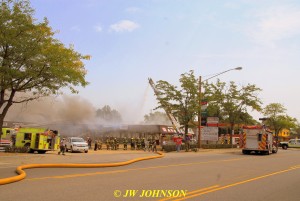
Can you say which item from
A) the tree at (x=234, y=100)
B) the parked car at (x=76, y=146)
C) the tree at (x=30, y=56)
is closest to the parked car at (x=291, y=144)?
the tree at (x=234, y=100)

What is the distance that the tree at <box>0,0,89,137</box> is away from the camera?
19.8m

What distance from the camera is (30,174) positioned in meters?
11.6

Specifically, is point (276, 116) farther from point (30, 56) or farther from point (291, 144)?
point (30, 56)

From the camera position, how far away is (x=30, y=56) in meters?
20.4

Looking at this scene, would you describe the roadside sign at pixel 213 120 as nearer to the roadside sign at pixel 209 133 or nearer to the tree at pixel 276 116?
the roadside sign at pixel 209 133

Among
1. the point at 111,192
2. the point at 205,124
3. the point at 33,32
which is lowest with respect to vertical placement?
the point at 111,192

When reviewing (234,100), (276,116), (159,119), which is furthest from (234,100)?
(159,119)

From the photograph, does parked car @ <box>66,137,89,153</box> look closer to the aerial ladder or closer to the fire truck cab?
the aerial ladder

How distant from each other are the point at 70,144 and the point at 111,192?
22.7m

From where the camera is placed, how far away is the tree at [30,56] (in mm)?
19828

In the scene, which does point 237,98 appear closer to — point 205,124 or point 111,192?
point 205,124

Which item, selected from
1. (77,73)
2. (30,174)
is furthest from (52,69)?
(30,174)

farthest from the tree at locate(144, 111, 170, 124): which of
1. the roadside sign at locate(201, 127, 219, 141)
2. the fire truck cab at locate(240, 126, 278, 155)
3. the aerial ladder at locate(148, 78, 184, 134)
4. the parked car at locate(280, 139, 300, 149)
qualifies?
the fire truck cab at locate(240, 126, 278, 155)

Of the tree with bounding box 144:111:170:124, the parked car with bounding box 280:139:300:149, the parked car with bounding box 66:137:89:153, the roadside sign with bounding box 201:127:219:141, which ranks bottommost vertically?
the parked car with bounding box 66:137:89:153
